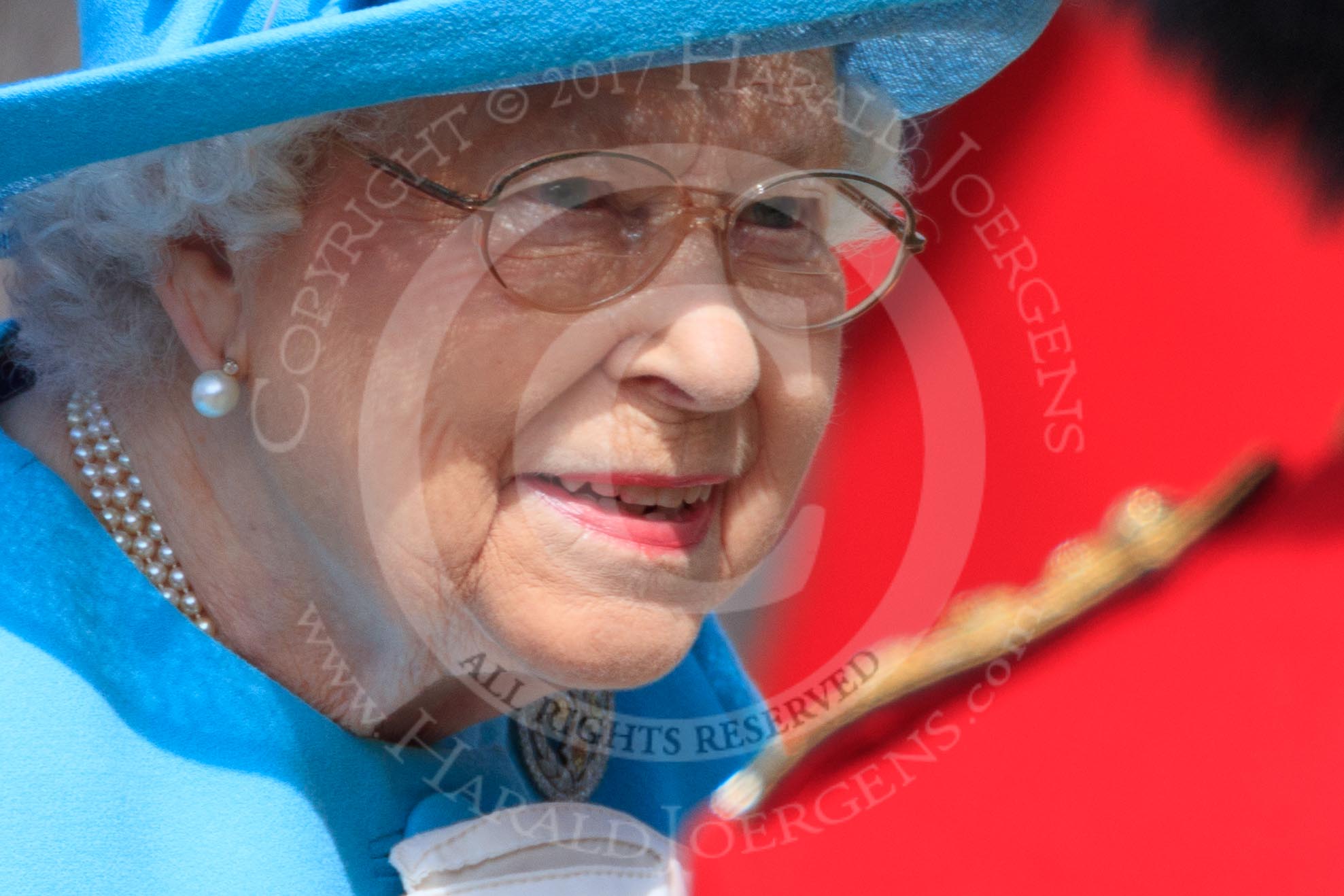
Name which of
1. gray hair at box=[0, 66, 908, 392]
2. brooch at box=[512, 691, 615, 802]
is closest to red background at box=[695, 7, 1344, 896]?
brooch at box=[512, 691, 615, 802]

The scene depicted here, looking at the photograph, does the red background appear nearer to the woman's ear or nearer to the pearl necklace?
the pearl necklace

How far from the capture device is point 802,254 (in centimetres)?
129

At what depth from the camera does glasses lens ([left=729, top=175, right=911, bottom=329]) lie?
1216 millimetres

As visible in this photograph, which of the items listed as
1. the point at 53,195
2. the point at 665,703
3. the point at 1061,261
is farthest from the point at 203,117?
the point at 1061,261

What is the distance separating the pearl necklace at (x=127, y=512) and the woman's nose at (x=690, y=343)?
507 millimetres

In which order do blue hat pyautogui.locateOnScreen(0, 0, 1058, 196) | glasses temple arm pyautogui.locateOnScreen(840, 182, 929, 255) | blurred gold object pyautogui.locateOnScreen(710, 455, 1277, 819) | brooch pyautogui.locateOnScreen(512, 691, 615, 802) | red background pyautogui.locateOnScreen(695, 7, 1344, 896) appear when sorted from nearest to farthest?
blue hat pyautogui.locateOnScreen(0, 0, 1058, 196) → glasses temple arm pyautogui.locateOnScreen(840, 182, 929, 255) → brooch pyautogui.locateOnScreen(512, 691, 615, 802) → red background pyautogui.locateOnScreen(695, 7, 1344, 896) → blurred gold object pyautogui.locateOnScreen(710, 455, 1277, 819)

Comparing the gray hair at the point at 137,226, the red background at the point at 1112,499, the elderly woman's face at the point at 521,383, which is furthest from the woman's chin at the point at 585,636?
the red background at the point at 1112,499

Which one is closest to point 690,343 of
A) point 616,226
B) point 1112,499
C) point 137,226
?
point 616,226

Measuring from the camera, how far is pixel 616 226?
1.13 m

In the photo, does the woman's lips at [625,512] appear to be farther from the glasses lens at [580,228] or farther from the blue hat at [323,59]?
the blue hat at [323,59]

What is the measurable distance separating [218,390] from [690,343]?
18.2 inches

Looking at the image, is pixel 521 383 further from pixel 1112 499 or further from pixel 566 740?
pixel 1112 499

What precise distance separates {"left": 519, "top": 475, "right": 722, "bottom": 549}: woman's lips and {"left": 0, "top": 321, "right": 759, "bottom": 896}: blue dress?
35cm

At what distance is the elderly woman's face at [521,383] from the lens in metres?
1.09
